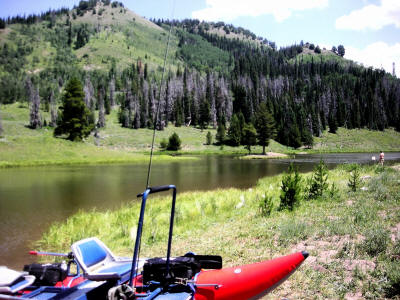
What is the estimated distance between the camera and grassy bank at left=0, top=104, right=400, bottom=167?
54000 mm

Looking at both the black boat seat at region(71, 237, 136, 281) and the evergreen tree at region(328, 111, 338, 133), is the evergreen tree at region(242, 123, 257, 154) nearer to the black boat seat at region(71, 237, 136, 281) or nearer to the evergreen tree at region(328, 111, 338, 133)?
the evergreen tree at region(328, 111, 338, 133)

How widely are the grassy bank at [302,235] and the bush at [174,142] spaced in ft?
224

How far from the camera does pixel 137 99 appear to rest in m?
118

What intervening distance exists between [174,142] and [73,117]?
26594 mm

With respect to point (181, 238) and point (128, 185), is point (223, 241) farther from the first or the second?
point (128, 185)

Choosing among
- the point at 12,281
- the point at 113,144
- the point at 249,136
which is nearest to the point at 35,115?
the point at 113,144

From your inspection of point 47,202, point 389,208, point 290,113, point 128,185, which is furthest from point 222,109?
point 389,208

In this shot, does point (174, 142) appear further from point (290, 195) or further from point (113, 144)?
point (290, 195)

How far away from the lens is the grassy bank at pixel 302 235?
20.9 feet

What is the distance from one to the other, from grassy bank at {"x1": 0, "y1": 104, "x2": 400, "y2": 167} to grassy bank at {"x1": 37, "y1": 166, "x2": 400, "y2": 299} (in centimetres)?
4043

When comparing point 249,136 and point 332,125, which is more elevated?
point 332,125

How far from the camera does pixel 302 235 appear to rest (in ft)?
29.5

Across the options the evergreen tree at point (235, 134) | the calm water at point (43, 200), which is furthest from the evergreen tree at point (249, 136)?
the calm water at point (43, 200)

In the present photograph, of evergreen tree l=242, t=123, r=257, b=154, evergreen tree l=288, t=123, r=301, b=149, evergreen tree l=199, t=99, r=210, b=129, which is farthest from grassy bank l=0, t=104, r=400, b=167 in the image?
evergreen tree l=199, t=99, r=210, b=129
